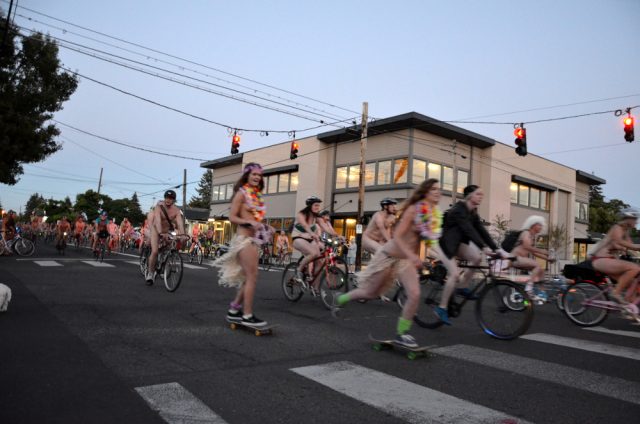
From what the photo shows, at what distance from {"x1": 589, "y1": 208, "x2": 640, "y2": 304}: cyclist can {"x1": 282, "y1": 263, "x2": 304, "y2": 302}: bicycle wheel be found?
491 cm

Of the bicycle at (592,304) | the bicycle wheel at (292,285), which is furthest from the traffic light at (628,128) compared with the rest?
the bicycle wheel at (292,285)

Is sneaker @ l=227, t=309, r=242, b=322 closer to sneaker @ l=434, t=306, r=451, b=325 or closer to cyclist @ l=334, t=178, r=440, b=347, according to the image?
cyclist @ l=334, t=178, r=440, b=347

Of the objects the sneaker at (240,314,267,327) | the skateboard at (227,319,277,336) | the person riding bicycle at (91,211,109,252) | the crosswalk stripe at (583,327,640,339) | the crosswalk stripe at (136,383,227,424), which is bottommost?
the crosswalk stripe at (136,383,227,424)

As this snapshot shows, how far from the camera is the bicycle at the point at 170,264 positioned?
8.73 metres

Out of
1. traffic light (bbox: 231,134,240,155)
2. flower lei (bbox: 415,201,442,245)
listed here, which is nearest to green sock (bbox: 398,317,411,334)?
flower lei (bbox: 415,201,442,245)

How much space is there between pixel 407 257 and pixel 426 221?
435mm

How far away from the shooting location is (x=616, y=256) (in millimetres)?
7262

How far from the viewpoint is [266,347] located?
4555 mm

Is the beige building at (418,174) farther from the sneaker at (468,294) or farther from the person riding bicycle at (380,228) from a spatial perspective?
the sneaker at (468,294)

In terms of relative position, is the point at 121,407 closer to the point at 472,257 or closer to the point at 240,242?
the point at 240,242

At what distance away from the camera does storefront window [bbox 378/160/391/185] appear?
2806 centimetres

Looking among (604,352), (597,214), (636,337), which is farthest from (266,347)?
(597,214)

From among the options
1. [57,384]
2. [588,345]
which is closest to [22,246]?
[57,384]

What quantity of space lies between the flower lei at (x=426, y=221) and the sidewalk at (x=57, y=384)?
9.90ft
